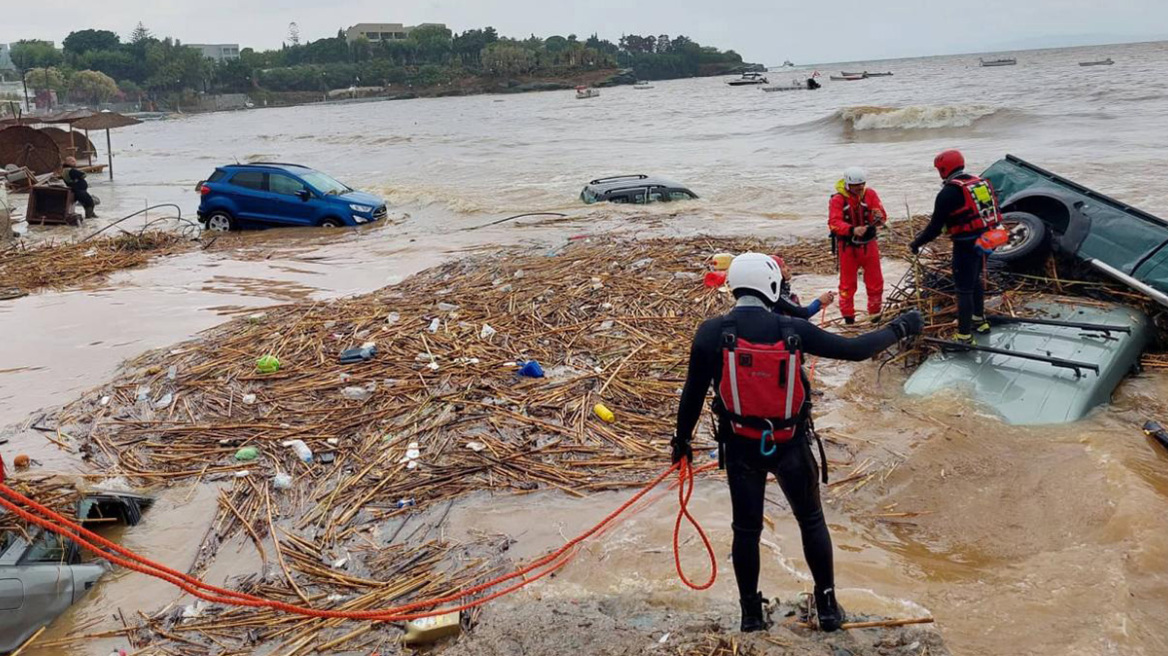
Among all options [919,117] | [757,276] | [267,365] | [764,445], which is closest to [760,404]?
[764,445]

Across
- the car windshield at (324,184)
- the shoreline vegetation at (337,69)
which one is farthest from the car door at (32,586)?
the shoreline vegetation at (337,69)

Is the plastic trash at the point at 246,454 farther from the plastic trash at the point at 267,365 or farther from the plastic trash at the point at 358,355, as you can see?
the plastic trash at the point at 358,355

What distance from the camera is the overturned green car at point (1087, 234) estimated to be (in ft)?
23.0

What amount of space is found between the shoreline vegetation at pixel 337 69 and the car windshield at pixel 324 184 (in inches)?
4771

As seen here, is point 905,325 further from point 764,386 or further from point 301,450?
point 301,450

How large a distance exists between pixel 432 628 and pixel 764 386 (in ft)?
6.70

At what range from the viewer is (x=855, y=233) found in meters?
7.95

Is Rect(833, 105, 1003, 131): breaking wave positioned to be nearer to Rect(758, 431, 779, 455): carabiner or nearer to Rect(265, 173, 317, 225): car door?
Rect(265, 173, 317, 225): car door

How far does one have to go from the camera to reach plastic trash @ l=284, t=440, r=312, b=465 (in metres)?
5.79

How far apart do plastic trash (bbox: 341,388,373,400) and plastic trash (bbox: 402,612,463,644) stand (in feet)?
10.2

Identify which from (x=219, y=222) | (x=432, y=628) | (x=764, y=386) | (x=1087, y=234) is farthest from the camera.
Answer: (x=219, y=222)

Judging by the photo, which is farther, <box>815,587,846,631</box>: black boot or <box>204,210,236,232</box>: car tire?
<box>204,210,236,232</box>: car tire

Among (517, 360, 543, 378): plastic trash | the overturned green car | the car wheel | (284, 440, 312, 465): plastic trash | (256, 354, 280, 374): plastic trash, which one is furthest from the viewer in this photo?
the car wheel

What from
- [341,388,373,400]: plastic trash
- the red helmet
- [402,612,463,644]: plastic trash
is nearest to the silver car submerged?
[402,612,463,644]: plastic trash
